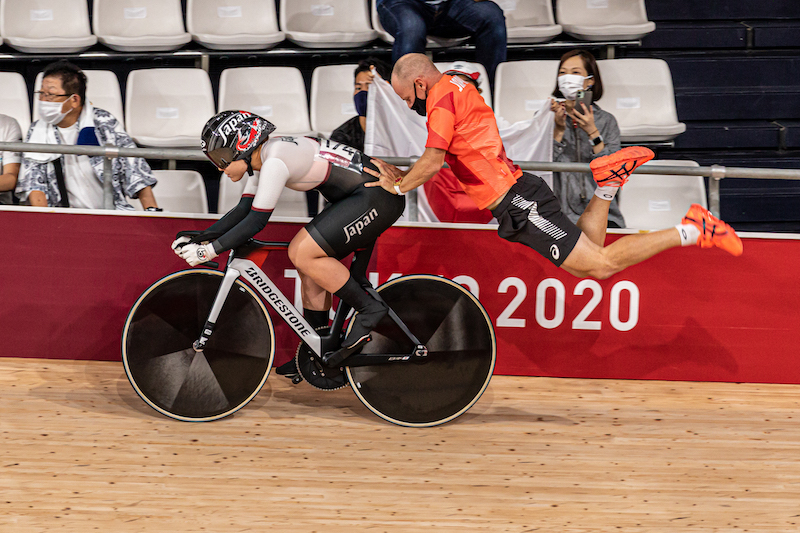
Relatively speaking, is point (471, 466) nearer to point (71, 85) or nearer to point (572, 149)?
point (572, 149)

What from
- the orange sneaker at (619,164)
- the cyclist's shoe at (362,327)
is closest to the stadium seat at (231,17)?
the cyclist's shoe at (362,327)

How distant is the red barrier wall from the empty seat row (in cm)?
290

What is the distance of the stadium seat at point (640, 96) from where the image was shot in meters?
6.61

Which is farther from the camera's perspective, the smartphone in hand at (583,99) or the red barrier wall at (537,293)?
the smartphone in hand at (583,99)

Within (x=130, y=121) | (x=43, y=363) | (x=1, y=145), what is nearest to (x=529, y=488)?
(x=43, y=363)

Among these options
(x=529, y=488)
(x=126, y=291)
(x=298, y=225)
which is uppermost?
(x=298, y=225)

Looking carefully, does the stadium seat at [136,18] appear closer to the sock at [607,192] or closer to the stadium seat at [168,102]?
the stadium seat at [168,102]

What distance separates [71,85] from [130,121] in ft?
5.07

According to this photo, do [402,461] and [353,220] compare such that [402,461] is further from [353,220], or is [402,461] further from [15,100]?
[15,100]

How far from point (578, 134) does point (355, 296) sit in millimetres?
2003

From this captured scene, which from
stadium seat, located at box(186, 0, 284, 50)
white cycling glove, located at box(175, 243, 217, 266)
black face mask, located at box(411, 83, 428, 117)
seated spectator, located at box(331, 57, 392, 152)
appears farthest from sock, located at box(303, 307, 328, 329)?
stadium seat, located at box(186, 0, 284, 50)

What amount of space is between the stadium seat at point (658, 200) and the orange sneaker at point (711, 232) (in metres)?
1.73

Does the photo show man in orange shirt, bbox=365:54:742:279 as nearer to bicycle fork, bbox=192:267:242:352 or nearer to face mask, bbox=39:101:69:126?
bicycle fork, bbox=192:267:242:352

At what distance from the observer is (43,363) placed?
189 inches
